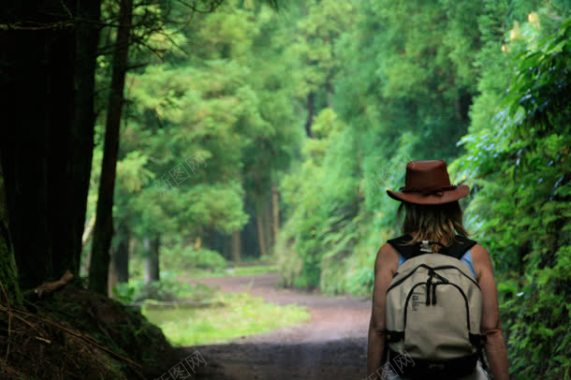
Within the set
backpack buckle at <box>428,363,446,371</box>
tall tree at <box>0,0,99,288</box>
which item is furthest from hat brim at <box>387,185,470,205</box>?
tall tree at <box>0,0,99,288</box>

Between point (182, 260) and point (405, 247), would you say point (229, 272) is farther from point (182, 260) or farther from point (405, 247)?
point (405, 247)

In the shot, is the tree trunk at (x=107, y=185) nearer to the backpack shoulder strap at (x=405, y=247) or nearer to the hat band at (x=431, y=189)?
the hat band at (x=431, y=189)

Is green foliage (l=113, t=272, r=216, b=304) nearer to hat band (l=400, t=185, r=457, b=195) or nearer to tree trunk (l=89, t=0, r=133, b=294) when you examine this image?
tree trunk (l=89, t=0, r=133, b=294)

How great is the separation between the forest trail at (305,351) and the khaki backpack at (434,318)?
6865 mm

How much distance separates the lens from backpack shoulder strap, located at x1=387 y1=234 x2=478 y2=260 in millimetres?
3678

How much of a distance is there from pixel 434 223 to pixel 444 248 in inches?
5.7

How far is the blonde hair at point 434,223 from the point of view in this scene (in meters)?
3.78

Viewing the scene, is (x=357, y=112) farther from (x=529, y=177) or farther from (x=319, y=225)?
(x=529, y=177)

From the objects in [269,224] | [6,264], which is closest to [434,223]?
[6,264]

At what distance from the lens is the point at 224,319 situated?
75.2ft

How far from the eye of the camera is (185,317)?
2459 cm

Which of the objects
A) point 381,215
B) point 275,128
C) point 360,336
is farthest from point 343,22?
point 360,336

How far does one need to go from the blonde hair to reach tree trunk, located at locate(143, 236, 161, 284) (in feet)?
78.8

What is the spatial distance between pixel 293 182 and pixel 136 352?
33.0 meters
